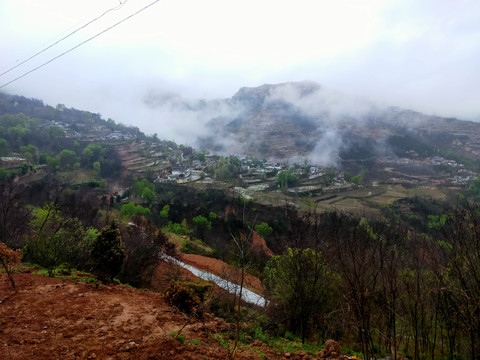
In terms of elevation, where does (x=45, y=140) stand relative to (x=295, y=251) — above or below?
above

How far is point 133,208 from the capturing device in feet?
123

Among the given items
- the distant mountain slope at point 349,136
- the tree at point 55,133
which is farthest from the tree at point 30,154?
the distant mountain slope at point 349,136

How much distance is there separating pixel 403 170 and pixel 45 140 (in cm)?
13475

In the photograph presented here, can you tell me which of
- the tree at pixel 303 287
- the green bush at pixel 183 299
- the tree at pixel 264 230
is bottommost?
the tree at pixel 264 230

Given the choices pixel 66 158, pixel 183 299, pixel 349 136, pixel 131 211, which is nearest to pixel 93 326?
pixel 183 299

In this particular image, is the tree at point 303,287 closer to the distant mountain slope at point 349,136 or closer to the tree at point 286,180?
the tree at point 286,180

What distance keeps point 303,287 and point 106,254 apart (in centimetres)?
720

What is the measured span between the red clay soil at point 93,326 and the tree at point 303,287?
10.3 feet

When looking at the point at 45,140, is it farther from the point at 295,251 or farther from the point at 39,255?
the point at 295,251

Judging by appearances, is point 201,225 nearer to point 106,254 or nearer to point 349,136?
point 106,254

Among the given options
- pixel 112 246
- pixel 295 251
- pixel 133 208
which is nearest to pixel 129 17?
pixel 112 246

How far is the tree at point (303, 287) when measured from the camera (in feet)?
31.2

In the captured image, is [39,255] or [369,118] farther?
[369,118]

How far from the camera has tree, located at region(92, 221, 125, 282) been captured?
8.98m
